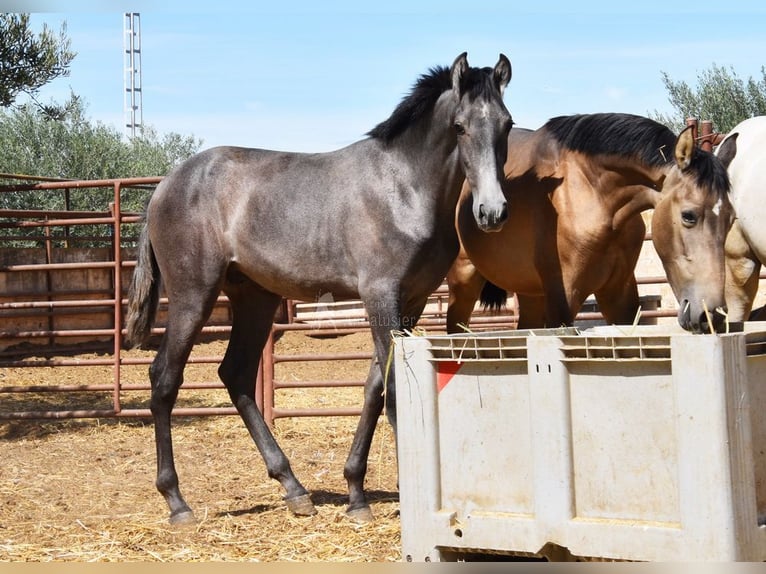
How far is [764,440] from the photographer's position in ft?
8.36

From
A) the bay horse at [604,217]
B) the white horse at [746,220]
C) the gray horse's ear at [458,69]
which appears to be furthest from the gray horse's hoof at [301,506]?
the white horse at [746,220]

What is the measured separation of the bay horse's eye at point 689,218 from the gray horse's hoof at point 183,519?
2742mm

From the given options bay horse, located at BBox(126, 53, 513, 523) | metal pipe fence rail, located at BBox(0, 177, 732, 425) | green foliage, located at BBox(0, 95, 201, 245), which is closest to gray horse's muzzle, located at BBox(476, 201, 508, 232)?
bay horse, located at BBox(126, 53, 513, 523)

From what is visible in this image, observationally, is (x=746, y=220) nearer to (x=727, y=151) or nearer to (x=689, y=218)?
(x=727, y=151)

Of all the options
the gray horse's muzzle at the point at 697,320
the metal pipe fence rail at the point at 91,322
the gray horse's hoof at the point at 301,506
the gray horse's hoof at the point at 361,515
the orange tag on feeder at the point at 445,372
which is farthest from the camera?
the metal pipe fence rail at the point at 91,322

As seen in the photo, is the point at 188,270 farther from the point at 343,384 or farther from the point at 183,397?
the point at 183,397

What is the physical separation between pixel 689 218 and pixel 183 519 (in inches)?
110

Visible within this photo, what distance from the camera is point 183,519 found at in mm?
4523

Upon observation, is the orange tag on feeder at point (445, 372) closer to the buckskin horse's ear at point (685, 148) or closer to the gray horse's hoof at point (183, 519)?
the buckskin horse's ear at point (685, 148)

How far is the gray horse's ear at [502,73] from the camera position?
432 cm

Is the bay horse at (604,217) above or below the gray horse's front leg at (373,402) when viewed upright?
above

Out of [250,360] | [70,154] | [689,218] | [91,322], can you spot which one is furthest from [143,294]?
[70,154]

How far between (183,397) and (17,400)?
1663 millimetres

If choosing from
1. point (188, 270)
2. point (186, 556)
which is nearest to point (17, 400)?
point (188, 270)
